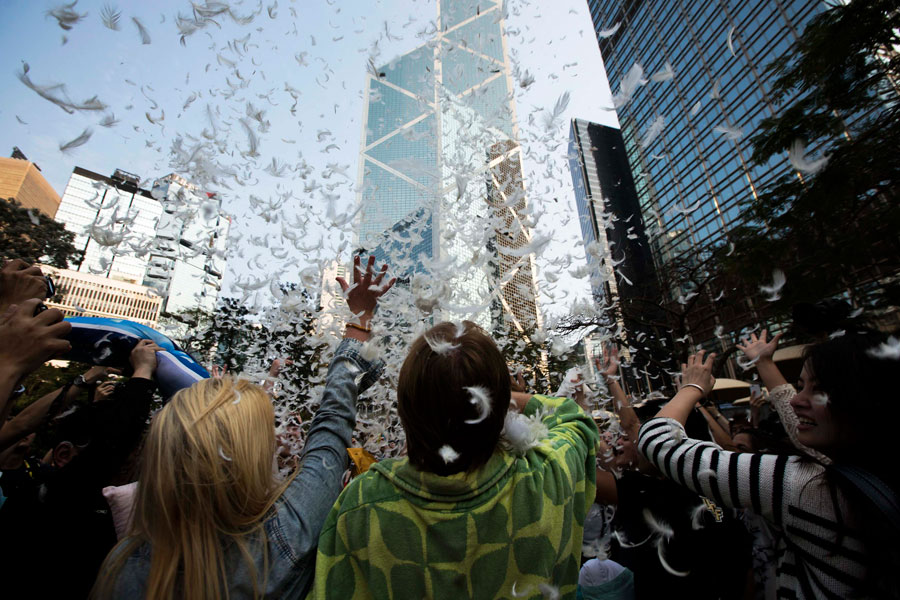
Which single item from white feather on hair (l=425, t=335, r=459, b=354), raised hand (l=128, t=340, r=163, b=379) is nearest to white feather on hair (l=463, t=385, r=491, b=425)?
white feather on hair (l=425, t=335, r=459, b=354)

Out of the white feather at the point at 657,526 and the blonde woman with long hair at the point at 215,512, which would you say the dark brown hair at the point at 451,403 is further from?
the white feather at the point at 657,526

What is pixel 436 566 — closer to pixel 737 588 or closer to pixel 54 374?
pixel 737 588

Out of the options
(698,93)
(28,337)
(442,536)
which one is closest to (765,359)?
(442,536)

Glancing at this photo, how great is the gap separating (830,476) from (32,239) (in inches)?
922

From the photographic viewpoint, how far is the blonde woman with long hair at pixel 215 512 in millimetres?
974

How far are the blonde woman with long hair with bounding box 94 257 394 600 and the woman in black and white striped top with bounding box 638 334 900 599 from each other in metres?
1.17

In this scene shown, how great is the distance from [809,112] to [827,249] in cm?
185

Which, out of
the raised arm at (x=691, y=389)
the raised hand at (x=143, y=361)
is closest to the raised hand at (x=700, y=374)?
the raised arm at (x=691, y=389)

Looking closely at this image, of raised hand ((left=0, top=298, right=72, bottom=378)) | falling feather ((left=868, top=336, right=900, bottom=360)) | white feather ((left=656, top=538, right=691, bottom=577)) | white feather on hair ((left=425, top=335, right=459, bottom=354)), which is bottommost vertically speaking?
white feather ((left=656, top=538, right=691, bottom=577))

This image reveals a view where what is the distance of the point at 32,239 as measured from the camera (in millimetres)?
16141

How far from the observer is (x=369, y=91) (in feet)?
14.8

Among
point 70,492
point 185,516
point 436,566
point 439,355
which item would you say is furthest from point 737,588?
→ point 70,492

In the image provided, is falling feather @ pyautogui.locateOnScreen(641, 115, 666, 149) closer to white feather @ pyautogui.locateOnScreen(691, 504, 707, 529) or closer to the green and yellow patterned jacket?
white feather @ pyautogui.locateOnScreen(691, 504, 707, 529)

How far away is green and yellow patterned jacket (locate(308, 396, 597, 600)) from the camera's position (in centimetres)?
98
